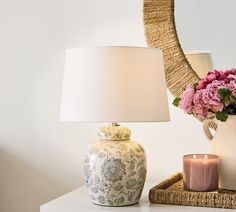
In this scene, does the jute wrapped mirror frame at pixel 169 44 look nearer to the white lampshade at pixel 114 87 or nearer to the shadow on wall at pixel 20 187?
the white lampshade at pixel 114 87

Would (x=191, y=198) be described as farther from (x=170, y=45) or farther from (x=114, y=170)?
(x=170, y=45)

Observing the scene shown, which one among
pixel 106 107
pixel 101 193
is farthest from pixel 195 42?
pixel 101 193

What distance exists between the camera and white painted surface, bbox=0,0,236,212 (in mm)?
1823

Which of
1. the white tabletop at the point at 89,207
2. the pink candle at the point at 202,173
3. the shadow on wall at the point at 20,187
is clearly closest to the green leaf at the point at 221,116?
the pink candle at the point at 202,173

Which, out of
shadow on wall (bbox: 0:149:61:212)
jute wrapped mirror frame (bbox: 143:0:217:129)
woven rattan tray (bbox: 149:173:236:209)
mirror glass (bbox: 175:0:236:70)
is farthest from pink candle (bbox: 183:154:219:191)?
shadow on wall (bbox: 0:149:61:212)

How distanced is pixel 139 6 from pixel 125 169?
2.32 ft

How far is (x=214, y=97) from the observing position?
134 centimetres

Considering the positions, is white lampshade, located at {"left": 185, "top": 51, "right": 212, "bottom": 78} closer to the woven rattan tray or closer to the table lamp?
the table lamp

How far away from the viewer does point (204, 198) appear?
1.36 m

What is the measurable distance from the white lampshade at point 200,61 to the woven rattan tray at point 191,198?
1.48ft

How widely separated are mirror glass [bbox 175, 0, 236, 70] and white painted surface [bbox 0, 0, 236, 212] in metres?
0.18

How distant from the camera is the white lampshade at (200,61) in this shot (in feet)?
5.51

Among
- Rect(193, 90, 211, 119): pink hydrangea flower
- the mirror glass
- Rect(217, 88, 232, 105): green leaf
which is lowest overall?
Rect(193, 90, 211, 119): pink hydrangea flower

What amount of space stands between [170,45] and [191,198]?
58cm
